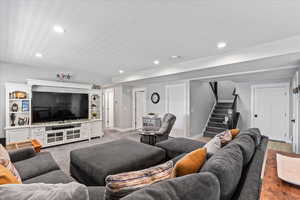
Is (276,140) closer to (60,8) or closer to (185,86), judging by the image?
(185,86)

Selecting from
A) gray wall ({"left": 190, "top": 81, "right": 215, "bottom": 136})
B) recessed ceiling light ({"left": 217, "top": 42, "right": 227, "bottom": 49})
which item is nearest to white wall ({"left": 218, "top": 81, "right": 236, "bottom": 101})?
gray wall ({"left": 190, "top": 81, "right": 215, "bottom": 136})

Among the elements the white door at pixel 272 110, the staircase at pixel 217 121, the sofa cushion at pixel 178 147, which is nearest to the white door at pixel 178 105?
the staircase at pixel 217 121

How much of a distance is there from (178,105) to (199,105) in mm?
968

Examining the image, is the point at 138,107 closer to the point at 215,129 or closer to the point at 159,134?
the point at 159,134

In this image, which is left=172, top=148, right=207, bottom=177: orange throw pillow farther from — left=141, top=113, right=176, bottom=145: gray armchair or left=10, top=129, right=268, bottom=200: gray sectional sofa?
left=141, top=113, right=176, bottom=145: gray armchair

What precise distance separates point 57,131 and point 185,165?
4.48 meters

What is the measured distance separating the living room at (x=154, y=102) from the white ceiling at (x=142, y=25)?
19 mm

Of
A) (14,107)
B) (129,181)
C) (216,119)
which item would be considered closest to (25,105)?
(14,107)

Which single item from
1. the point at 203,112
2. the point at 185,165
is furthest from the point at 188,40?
the point at 203,112

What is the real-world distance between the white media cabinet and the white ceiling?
3.97ft

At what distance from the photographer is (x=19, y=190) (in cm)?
67

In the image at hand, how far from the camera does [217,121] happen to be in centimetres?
601

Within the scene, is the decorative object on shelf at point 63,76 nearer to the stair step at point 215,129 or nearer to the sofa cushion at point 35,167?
the sofa cushion at point 35,167

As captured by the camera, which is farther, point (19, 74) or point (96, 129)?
point (96, 129)
